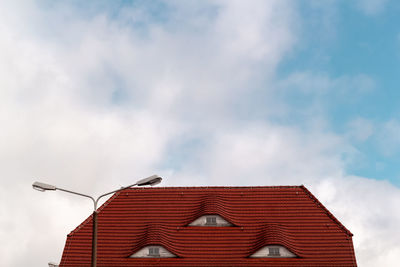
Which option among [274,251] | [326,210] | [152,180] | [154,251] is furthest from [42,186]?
[326,210]

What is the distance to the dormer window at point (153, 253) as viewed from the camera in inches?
1158

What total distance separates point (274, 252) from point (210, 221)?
4.82 meters

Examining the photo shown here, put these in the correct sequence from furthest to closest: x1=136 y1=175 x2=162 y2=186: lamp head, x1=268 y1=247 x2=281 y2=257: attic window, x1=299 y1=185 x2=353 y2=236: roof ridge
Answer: x1=299 y1=185 x2=353 y2=236: roof ridge
x1=268 y1=247 x2=281 y2=257: attic window
x1=136 y1=175 x2=162 y2=186: lamp head

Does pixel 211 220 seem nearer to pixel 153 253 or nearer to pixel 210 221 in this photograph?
pixel 210 221

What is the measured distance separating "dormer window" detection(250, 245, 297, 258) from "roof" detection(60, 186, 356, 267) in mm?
257

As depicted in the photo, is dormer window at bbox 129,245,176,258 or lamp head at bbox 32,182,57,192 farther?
dormer window at bbox 129,245,176,258

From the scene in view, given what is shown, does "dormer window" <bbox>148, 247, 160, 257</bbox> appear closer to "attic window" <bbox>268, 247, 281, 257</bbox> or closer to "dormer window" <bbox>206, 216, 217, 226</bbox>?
"dormer window" <bbox>206, 216, 217, 226</bbox>

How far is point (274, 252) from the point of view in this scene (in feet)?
96.7

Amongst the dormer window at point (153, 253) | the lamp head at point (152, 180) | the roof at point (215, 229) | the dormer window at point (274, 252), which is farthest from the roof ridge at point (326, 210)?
the lamp head at point (152, 180)

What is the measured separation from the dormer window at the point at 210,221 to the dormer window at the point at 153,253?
2952 mm

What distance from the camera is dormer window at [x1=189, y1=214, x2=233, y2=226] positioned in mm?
31594

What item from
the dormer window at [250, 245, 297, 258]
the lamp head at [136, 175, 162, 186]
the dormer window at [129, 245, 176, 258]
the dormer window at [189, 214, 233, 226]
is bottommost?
the lamp head at [136, 175, 162, 186]

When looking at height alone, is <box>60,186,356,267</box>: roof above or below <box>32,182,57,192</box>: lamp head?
above

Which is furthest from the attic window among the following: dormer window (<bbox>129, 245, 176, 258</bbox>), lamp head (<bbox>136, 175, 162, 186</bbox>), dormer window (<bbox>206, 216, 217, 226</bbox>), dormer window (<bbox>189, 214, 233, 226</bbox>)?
lamp head (<bbox>136, 175, 162, 186</bbox>)
